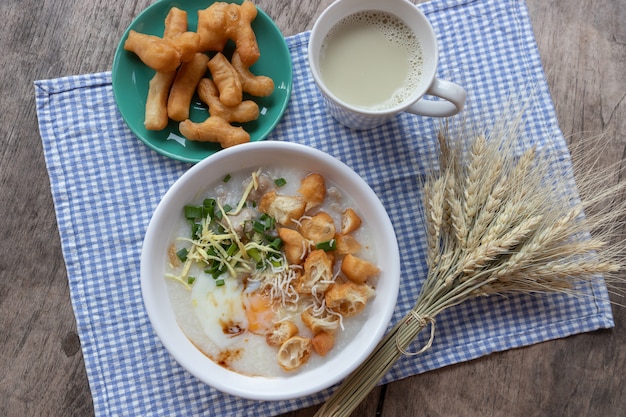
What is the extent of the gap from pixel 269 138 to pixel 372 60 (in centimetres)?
35

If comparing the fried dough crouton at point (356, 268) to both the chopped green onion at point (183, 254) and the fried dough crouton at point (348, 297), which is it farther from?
the chopped green onion at point (183, 254)

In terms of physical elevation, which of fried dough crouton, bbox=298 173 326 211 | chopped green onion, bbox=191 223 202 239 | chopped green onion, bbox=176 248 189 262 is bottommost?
chopped green onion, bbox=176 248 189 262

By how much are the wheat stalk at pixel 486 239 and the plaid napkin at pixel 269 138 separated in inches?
3.8

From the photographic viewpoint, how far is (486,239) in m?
1.43

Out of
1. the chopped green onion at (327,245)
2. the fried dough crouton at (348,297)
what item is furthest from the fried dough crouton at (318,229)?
the fried dough crouton at (348,297)

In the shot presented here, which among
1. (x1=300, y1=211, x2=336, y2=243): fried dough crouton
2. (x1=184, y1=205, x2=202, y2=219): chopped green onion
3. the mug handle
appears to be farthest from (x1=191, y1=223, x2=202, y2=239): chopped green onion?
the mug handle

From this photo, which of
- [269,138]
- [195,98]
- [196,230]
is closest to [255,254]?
[196,230]

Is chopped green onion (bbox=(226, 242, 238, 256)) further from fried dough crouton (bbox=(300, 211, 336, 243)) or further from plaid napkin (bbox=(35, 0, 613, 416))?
plaid napkin (bbox=(35, 0, 613, 416))

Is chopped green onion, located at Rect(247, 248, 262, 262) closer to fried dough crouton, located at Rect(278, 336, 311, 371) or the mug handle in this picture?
fried dough crouton, located at Rect(278, 336, 311, 371)

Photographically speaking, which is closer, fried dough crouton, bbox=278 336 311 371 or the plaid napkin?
fried dough crouton, bbox=278 336 311 371

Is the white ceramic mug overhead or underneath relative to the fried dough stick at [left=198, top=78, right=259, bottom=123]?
overhead

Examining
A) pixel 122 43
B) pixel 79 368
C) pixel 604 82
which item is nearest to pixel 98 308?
pixel 79 368

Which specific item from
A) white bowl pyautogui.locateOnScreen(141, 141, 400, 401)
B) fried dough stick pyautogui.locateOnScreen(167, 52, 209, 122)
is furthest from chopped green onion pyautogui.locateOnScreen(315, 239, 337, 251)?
fried dough stick pyautogui.locateOnScreen(167, 52, 209, 122)

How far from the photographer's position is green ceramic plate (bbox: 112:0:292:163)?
159 centimetres
